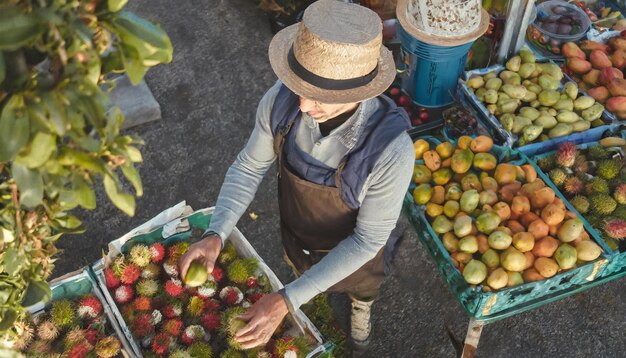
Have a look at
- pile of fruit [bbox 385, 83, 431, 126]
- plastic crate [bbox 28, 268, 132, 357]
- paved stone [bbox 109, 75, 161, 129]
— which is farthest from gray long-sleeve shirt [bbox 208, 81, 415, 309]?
paved stone [bbox 109, 75, 161, 129]

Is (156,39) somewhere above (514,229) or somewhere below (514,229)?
above

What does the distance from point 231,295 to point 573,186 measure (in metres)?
1.75

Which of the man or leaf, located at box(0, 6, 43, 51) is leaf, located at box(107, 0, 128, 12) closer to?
leaf, located at box(0, 6, 43, 51)

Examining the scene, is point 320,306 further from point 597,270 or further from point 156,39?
point 156,39

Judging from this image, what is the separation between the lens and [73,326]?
207 cm

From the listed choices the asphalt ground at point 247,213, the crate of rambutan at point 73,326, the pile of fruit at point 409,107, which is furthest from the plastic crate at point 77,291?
the pile of fruit at point 409,107

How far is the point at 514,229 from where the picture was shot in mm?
2693

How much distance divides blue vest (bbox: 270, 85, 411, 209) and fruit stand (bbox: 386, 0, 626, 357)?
86 centimetres

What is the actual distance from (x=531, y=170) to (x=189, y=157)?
2.01 m

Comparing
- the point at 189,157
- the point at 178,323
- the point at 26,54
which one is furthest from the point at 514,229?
the point at 26,54

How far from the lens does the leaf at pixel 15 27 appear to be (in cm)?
74

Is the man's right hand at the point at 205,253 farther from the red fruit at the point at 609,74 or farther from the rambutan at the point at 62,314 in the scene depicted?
the red fruit at the point at 609,74

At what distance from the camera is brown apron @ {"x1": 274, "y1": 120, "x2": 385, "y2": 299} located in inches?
82.4

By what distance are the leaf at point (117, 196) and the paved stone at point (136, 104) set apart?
301 centimetres
